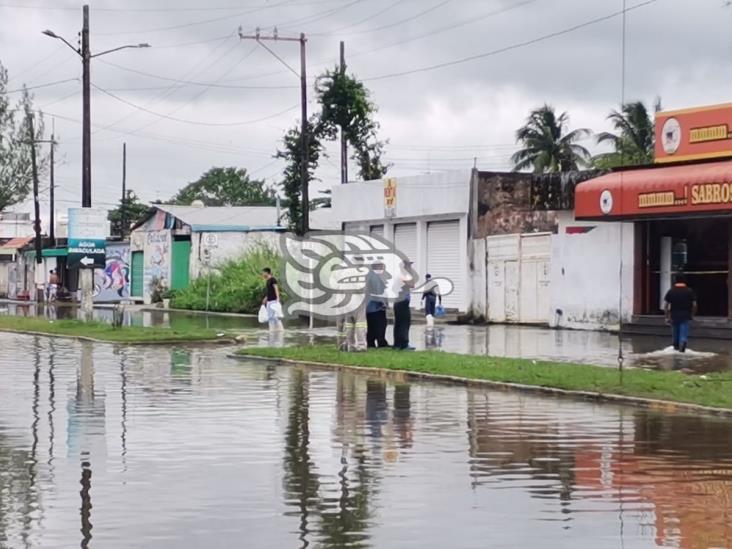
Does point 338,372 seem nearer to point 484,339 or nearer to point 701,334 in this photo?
point 484,339

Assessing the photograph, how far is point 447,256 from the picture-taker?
42531 mm

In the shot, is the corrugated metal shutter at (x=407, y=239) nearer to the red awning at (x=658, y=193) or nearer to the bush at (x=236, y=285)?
the bush at (x=236, y=285)

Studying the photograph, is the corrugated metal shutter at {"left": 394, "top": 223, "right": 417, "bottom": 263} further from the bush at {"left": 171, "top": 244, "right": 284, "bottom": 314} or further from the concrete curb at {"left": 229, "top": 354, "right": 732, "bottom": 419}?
the concrete curb at {"left": 229, "top": 354, "right": 732, "bottom": 419}

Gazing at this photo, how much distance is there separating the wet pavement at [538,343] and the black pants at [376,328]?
170 cm

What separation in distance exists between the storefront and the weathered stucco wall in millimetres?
6646

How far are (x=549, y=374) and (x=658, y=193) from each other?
12.0 meters

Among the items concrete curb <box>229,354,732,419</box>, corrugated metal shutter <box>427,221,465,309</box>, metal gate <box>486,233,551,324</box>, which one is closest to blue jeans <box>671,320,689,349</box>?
concrete curb <box>229,354,732,419</box>

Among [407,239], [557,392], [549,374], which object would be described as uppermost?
[407,239]

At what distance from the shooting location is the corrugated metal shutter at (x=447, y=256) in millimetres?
41594

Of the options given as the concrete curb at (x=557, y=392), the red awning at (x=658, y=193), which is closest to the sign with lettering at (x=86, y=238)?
the red awning at (x=658, y=193)

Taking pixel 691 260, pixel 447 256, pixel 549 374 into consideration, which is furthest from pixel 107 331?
pixel 549 374

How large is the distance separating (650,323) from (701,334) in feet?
6.04

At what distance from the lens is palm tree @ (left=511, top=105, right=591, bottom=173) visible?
69312 mm

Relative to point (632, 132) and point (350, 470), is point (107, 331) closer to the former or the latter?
point (350, 470)
